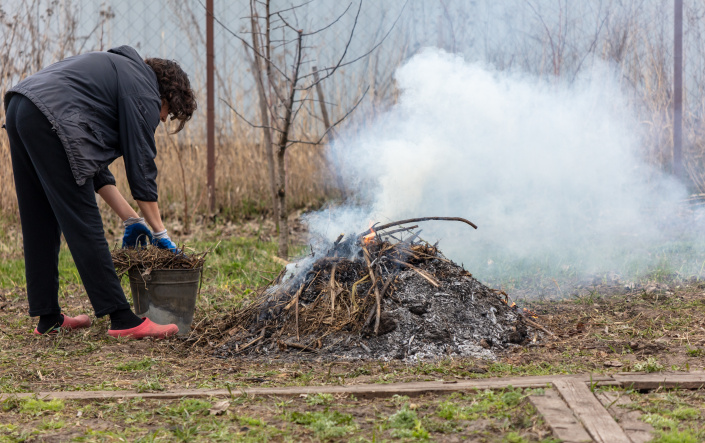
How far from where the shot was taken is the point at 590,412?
2391 mm

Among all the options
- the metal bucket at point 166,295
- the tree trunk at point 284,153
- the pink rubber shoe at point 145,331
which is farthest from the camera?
the tree trunk at point 284,153

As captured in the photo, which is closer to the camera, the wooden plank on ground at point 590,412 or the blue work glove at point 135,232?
the wooden plank on ground at point 590,412

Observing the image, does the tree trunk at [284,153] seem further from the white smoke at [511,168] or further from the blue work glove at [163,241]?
the blue work glove at [163,241]

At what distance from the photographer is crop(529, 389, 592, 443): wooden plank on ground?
219 centimetres

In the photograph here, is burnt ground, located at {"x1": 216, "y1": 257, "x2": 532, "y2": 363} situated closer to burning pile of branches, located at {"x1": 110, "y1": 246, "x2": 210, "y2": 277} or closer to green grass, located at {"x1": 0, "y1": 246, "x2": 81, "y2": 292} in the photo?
burning pile of branches, located at {"x1": 110, "y1": 246, "x2": 210, "y2": 277}

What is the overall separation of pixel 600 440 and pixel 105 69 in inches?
133

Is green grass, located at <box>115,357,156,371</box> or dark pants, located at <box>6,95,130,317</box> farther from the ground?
dark pants, located at <box>6,95,130,317</box>

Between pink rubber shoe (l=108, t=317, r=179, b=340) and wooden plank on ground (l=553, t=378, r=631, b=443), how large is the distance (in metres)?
2.46

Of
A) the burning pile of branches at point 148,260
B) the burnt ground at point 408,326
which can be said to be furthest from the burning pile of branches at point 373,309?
the burning pile of branches at point 148,260

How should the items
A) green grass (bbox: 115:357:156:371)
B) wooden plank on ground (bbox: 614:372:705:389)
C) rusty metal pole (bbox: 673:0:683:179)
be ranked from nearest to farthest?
wooden plank on ground (bbox: 614:372:705:389), green grass (bbox: 115:357:156:371), rusty metal pole (bbox: 673:0:683:179)

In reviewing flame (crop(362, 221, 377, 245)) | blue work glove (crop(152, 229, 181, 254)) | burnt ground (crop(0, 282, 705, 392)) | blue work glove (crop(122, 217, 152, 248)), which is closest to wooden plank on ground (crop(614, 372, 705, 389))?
burnt ground (crop(0, 282, 705, 392))

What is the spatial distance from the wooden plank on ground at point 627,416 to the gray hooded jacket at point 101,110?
2.78 meters

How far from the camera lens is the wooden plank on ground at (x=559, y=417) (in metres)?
2.19

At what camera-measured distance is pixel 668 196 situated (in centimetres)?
747
